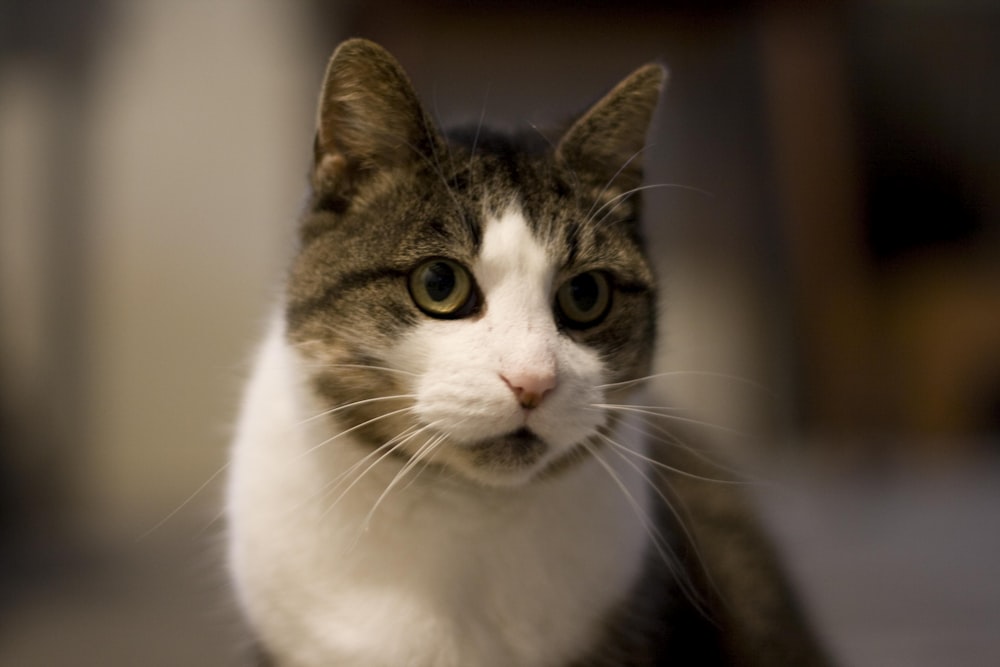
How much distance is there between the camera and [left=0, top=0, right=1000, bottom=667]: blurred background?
1.70 m

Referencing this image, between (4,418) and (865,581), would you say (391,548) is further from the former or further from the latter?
(4,418)

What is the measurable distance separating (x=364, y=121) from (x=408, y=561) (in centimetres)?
55

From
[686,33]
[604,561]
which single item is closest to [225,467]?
[604,561]

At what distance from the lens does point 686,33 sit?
255 cm

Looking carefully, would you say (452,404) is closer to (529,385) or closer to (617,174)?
(529,385)

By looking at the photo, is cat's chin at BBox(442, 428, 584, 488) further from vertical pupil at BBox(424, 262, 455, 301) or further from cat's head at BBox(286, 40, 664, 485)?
vertical pupil at BBox(424, 262, 455, 301)

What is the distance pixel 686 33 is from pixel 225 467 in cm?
193

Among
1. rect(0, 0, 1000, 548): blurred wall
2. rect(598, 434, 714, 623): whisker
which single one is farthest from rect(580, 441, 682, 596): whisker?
rect(0, 0, 1000, 548): blurred wall

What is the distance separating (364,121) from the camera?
3.49ft

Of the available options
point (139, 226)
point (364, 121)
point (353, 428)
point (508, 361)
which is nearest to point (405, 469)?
point (353, 428)

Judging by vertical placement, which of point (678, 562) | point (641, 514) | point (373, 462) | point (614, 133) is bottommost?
point (678, 562)

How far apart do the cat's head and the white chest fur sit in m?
0.06

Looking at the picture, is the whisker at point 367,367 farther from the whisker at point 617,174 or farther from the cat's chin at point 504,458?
the whisker at point 617,174

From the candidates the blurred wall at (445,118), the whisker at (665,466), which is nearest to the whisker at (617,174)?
the blurred wall at (445,118)
